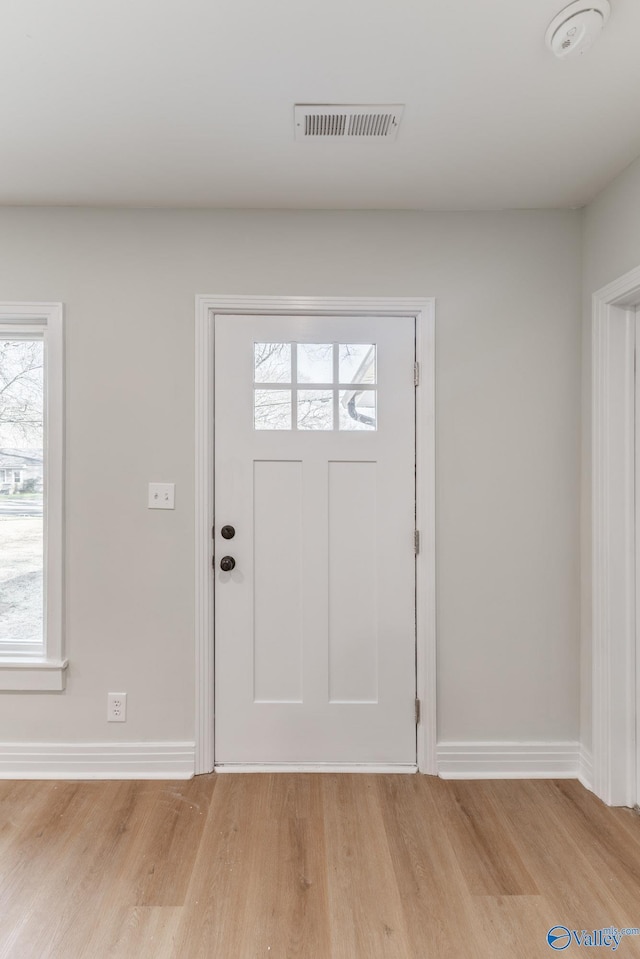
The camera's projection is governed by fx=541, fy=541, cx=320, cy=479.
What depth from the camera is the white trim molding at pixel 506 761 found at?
2307 millimetres

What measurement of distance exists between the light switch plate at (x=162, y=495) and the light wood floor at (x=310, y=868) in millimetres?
1152

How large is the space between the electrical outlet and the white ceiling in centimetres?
207

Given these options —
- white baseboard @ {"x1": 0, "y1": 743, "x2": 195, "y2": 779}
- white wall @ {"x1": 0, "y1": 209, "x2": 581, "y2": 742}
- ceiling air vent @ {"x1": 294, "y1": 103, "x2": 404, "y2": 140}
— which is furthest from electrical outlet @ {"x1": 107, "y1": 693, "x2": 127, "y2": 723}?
ceiling air vent @ {"x1": 294, "y1": 103, "x2": 404, "y2": 140}

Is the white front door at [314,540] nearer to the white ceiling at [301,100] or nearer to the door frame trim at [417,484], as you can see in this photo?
the door frame trim at [417,484]

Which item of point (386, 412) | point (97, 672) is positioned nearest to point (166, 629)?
point (97, 672)

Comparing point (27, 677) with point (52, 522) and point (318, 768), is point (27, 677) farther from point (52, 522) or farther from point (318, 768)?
point (318, 768)

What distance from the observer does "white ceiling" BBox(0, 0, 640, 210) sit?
1.33 m

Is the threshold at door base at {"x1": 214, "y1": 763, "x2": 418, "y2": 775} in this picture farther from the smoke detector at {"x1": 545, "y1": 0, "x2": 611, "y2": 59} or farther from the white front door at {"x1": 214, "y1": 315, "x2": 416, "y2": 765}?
the smoke detector at {"x1": 545, "y1": 0, "x2": 611, "y2": 59}

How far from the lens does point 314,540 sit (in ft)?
7.63

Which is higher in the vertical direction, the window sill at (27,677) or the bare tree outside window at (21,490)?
the bare tree outside window at (21,490)

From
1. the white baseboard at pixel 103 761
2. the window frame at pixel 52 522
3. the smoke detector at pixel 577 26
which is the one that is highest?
the smoke detector at pixel 577 26

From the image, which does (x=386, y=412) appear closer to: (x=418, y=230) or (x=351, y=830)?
(x=418, y=230)

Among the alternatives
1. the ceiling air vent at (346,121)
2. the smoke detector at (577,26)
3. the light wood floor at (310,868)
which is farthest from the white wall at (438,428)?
the smoke detector at (577,26)

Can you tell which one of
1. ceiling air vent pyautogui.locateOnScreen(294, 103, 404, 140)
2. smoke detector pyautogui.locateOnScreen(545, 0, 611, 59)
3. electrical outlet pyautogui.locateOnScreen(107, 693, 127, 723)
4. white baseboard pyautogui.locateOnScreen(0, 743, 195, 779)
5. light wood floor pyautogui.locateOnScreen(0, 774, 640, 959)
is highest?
ceiling air vent pyautogui.locateOnScreen(294, 103, 404, 140)
